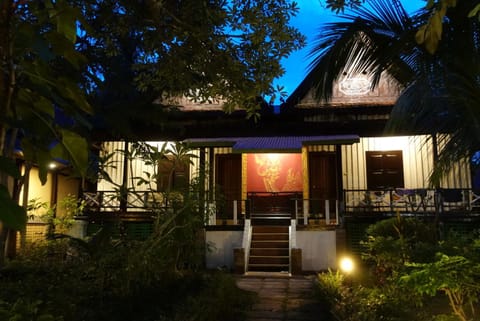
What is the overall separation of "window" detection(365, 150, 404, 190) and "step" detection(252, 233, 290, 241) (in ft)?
10.6

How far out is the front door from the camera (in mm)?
13078

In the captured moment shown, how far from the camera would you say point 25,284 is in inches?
182

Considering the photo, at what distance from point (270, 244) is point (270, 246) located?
0.05 m

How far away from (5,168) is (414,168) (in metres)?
12.6

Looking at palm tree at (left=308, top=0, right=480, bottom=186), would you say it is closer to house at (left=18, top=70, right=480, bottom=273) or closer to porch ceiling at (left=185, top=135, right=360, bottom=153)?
house at (left=18, top=70, right=480, bottom=273)

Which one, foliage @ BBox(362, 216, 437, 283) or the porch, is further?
the porch

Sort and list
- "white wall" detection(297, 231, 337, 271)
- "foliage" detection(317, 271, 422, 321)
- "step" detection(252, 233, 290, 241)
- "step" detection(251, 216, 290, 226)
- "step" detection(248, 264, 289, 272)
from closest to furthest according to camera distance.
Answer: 1. "foliage" detection(317, 271, 422, 321)
2. "step" detection(248, 264, 289, 272)
3. "white wall" detection(297, 231, 337, 271)
4. "step" detection(252, 233, 290, 241)
5. "step" detection(251, 216, 290, 226)

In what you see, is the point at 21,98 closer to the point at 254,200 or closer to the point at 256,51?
the point at 256,51

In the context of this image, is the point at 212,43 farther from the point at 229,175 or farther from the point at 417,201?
the point at 229,175

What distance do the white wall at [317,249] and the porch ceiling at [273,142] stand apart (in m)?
2.14

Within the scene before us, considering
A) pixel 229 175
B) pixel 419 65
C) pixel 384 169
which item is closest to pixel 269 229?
pixel 229 175

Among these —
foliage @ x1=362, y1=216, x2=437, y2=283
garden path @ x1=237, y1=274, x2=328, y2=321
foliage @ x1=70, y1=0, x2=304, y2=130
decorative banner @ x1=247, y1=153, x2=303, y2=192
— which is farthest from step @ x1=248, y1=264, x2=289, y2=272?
foliage @ x1=70, y1=0, x2=304, y2=130

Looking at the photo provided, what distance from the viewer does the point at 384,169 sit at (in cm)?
1262

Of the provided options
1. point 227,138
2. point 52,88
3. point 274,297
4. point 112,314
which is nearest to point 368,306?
point 274,297
